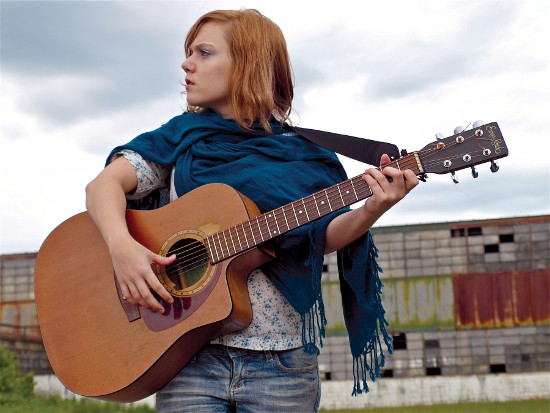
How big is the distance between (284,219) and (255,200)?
167 mm

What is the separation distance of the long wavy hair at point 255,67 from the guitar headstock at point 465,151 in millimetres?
641

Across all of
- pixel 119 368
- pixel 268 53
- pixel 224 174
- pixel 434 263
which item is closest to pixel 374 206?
pixel 224 174

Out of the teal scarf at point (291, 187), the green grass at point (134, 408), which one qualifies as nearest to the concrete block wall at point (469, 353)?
the green grass at point (134, 408)

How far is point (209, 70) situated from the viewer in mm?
2887

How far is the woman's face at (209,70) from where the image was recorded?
2887 millimetres

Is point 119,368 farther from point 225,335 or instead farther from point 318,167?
point 318,167

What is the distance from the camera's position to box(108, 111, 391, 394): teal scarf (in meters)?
2.70

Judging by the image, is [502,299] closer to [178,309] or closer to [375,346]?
[375,346]

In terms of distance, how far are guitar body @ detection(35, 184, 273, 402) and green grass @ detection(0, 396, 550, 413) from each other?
13.3 meters

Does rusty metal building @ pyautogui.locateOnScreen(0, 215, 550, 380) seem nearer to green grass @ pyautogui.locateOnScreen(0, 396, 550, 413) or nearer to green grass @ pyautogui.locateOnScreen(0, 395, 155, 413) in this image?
green grass @ pyautogui.locateOnScreen(0, 396, 550, 413)

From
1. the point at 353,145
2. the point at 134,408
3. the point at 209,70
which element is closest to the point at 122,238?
the point at 209,70

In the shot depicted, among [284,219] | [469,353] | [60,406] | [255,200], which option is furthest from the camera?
[469,353]

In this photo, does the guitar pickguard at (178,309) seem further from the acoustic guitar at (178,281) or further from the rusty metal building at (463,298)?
the rusty metal building at (463,298)

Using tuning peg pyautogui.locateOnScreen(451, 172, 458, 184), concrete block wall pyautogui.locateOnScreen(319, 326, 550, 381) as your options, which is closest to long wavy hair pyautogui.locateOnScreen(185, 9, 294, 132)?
tuning peg pyautogui.locateOnScreen(451, 172, 458, 184)
